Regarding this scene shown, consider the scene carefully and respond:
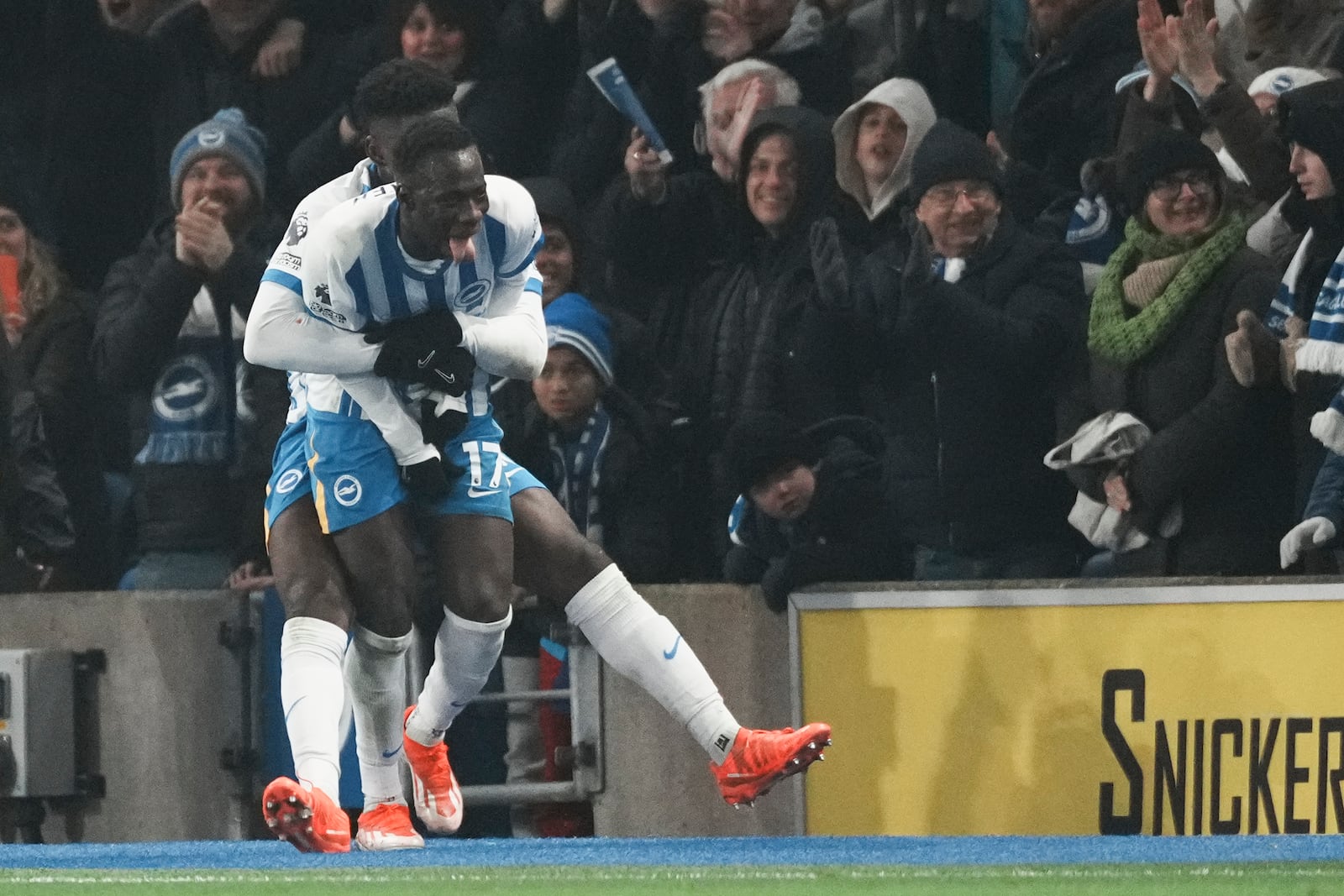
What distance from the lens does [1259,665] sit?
7.37 meters

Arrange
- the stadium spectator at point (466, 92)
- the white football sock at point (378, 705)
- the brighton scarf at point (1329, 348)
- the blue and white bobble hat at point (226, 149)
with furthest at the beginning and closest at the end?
the blue and white bobble hat at point (226, 149) → the stadium spectator at point (466, 92) → the brighton scarf at point (1329, 348) → the white football sock at point (378, 705)

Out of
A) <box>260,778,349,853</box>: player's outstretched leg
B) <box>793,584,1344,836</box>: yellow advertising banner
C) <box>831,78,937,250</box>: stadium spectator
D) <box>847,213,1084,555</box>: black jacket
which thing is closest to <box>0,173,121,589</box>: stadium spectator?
<box>793,584,1344,836</box>: yellow advertising banner

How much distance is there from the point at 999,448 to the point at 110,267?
12.2ft

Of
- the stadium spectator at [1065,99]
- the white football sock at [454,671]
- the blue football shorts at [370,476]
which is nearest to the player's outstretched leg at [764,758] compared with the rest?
the white football sock at [454,671]

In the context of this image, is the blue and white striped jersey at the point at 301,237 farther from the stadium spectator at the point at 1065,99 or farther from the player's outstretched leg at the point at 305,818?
the stadium spectator at the point at 1065,99

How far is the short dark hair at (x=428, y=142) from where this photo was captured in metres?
6.11

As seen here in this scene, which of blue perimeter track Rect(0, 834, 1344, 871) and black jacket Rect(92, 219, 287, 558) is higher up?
black jacket Rect(92, 219, 287, 558)

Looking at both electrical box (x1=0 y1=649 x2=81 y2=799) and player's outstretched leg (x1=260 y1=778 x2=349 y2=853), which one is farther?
electrical box (x1=0 y1=649 x2=81 y2=799)

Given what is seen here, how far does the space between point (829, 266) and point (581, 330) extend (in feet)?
3.06

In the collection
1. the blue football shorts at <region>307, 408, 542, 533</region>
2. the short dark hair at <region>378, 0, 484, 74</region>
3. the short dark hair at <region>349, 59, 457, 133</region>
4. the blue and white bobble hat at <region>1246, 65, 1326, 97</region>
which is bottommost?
the blue football shorts at <region>307, 408, 542, 533</region>

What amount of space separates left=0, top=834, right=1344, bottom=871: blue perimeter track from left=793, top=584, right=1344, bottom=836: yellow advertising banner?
1.21 meters

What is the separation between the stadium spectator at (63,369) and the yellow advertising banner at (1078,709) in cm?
304

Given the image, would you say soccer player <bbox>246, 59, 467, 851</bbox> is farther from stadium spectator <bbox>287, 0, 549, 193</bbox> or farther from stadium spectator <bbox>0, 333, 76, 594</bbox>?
stadium spectator <bbox>0, 333, 76, 594</bbox>

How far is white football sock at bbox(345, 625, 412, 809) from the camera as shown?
6.72 m
